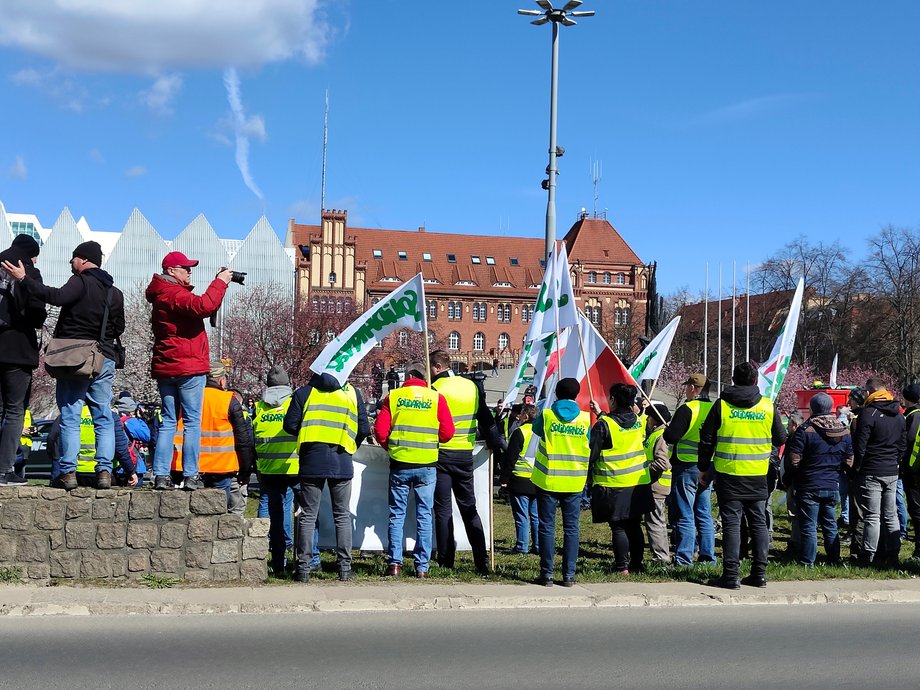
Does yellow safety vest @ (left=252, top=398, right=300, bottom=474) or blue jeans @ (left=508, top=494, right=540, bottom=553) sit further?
blue jeans @ (left=508, top=494, right=540, bottom=553)

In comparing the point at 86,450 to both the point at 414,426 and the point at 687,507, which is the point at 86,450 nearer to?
the point at 414,426

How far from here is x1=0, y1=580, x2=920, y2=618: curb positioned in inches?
303

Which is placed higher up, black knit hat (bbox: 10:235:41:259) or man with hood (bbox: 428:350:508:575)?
black knit hat (bbox: 10:235:41:259)

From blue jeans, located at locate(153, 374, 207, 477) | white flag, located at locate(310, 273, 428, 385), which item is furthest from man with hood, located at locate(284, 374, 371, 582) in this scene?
blue jeans, located at locate(153, 374, 207, 477)

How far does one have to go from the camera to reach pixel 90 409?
8.13m

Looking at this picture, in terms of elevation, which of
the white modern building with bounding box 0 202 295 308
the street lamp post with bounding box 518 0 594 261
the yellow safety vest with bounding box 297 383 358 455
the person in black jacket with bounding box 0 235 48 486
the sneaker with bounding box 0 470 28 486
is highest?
the white modern building with bounding box 0 202 295 308

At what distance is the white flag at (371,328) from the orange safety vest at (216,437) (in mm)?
1122

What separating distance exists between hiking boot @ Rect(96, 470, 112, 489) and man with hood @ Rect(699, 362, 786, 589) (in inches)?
207

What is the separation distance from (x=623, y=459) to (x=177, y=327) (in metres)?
4.35

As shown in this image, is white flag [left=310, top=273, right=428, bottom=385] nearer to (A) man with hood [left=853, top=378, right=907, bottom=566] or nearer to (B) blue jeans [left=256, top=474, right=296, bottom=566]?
(B) blue jeans [left=256, top=474, right=296, bottom=566]

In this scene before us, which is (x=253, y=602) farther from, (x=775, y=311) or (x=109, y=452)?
(x=775, y=311)

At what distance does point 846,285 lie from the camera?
65125 millimetres

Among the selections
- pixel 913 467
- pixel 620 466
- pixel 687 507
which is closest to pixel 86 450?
pixel 620 466

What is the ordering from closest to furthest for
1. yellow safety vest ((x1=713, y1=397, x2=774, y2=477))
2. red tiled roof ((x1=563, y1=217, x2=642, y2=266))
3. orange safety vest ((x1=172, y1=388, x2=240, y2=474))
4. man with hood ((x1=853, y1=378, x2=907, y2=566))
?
yellow safety vest ((x1=713, y1=397, x2=774, y2=477))
orange safety vest ((x1=172, y1=388, x2=240, y2=474))
man with hood ((x1=853, y1=378, x2=907, y2=566))
red tiled roof ((x1=563, y1=217, x2=642, y2=266))
